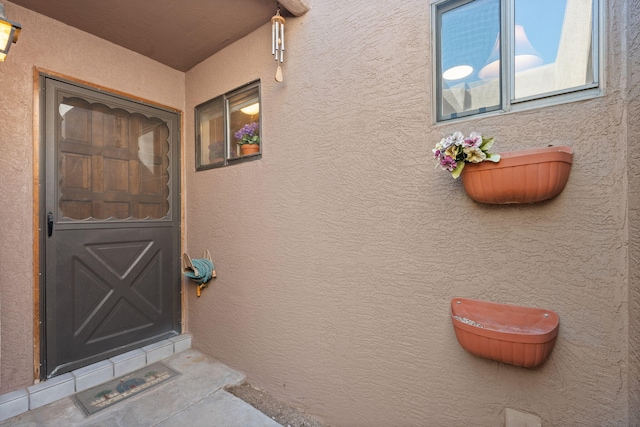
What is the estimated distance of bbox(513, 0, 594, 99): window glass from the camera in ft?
4.14

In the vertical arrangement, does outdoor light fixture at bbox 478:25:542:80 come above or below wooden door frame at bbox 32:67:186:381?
above

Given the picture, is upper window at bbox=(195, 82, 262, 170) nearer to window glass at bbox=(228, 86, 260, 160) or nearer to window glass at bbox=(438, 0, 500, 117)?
window glass at bbox=(228, 86, 260, 160)

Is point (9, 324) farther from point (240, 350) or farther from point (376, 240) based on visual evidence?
point (376, 240)

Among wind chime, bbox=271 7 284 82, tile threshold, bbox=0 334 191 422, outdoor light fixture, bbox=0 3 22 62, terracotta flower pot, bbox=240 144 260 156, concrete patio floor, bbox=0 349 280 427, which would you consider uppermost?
wind chime, bbox=271 7 284 82

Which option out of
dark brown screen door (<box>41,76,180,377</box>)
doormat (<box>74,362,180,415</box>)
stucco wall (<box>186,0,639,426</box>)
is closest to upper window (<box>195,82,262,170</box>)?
stucco wall (<box>186,0,639,426</box>)

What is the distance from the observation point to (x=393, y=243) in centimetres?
174

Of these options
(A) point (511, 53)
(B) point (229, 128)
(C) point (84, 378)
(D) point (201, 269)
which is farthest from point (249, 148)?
(C) point (84, 378)

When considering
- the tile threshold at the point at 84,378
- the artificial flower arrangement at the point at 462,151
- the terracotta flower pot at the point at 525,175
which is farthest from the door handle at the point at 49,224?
the terracotta flower pot at the point at 525,175

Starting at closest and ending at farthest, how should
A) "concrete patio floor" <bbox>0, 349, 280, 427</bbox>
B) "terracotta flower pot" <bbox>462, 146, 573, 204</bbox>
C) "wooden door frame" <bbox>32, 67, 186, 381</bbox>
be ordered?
"terracotta flower pot" <bbox>462, 146, 573, 204</bbox>, "concrete patio floor" <bbox>0, 349, 280, 427</bbox>, "wooden door frame" <bbox>32, 67, 186, 381</bbox>

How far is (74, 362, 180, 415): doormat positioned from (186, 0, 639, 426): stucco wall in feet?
1.71

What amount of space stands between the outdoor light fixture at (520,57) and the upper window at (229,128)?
1.70 m

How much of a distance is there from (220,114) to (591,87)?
278cm

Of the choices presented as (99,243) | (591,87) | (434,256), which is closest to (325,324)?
(434,256)

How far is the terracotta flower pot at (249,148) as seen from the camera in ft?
8.26
